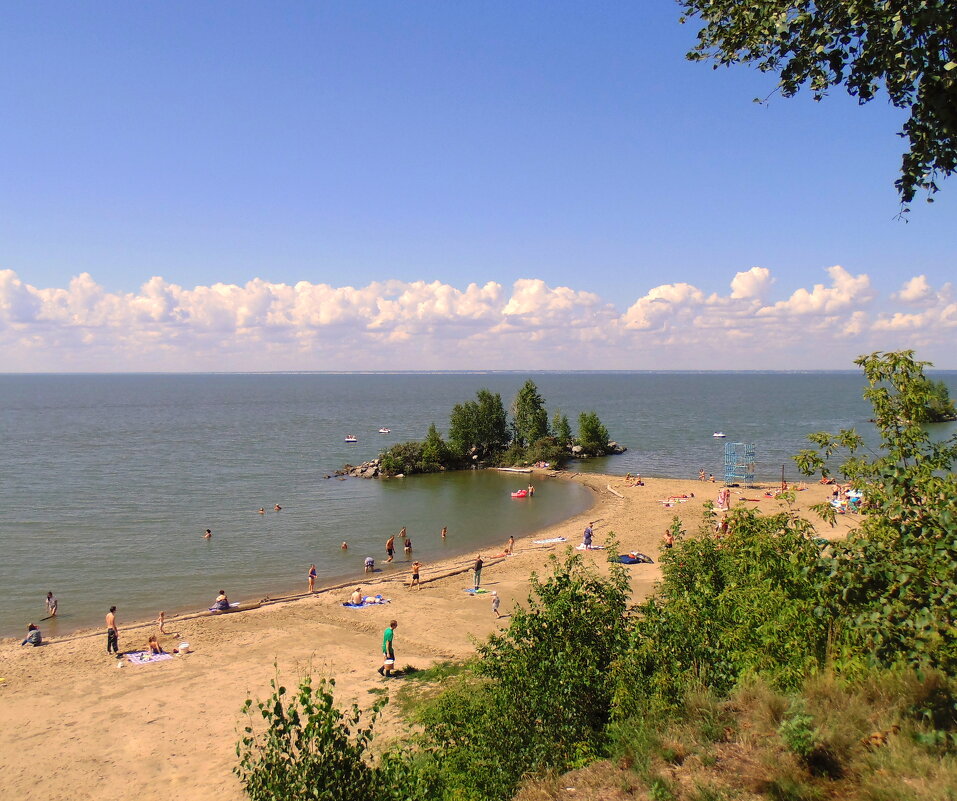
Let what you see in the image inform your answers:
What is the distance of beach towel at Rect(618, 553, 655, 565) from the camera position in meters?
31.8

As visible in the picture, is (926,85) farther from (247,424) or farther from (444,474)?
(247,424)

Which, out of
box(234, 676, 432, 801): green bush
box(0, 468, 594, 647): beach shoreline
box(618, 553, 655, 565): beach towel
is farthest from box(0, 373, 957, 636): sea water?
box(234, 676, 432, 801): green bush

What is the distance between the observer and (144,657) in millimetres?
22828

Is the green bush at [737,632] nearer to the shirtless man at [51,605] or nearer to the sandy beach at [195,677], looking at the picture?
the sandy beach at [195,677]

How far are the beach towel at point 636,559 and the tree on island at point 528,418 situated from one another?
41059 mm

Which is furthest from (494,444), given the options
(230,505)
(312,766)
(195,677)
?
(312,766)

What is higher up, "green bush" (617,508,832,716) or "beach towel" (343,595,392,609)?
"green bush" (617,508,832,716)

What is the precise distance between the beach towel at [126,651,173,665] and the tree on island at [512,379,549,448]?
53959mm

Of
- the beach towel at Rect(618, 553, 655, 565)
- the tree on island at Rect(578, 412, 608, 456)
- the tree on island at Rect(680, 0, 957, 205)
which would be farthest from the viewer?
the tree on island at Rect(578, 412, 608, 456)

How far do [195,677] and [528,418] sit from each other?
188ft

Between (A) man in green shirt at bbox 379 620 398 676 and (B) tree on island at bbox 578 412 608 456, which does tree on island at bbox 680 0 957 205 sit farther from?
(B) tree on island at bbox 578 412 608 456

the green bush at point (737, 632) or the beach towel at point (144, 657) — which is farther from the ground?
the green bush at point (737, 632)

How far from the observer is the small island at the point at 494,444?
68062mm

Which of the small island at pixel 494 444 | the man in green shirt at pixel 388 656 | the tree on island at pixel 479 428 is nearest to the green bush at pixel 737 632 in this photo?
the man in green shirt at pixel 388 656
